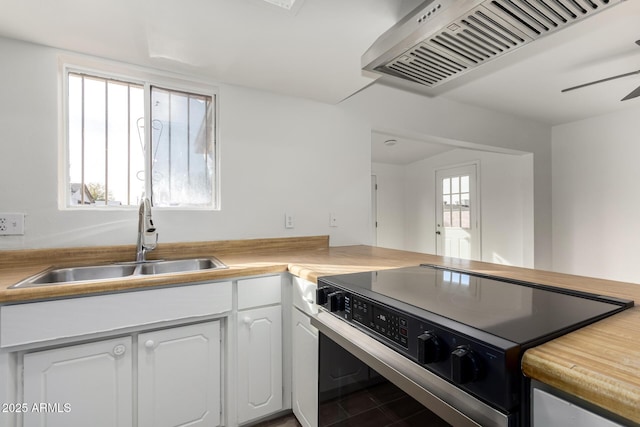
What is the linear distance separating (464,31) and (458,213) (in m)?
3.94

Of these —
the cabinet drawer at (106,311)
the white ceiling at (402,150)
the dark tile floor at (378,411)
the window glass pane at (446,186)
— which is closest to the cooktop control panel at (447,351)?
the dark tile floor at (378,411)

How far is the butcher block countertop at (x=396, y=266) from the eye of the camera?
51 cm

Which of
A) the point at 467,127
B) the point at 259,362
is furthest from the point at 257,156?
the point at 467,127

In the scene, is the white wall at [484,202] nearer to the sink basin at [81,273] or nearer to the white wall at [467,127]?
the white wall at [467,127]

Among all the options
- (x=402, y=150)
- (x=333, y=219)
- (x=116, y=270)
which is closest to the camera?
(x=116, y=270)

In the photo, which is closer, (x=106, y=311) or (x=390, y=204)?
(x=106, y=311)

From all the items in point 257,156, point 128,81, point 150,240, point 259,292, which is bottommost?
point 259,292

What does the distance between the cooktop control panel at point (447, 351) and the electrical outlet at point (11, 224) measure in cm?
175

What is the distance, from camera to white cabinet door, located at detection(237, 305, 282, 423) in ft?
4.92

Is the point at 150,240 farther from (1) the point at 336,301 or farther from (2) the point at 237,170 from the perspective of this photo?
(1) the point at 336,301

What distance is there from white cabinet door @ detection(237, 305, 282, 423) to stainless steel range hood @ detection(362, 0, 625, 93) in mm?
1334

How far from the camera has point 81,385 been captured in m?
1.20

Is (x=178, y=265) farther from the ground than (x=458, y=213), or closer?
closer

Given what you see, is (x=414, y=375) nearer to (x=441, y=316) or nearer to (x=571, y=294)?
(x=441, y=316)
